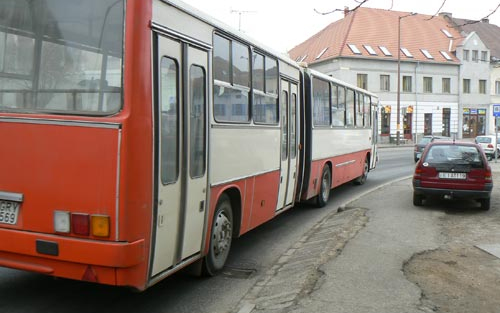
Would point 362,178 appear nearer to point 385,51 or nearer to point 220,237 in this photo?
point 220,237

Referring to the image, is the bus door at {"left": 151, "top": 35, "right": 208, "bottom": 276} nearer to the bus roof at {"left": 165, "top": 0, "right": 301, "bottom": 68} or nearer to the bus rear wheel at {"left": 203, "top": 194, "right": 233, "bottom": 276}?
the bus roof at {"left": 165, "top": 0, "right": 301, "bottom": 68}

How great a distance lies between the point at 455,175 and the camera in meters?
10.8

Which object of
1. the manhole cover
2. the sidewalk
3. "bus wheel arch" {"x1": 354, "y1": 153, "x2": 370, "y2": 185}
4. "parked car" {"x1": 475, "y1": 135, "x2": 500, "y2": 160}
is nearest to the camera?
the sidewalk

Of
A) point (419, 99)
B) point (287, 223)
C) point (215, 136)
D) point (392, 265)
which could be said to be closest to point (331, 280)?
point (392, 265)

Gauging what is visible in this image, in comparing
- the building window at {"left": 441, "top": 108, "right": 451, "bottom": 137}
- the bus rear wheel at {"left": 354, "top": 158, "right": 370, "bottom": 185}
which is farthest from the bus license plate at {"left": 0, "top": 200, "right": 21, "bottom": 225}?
the building window at {"left": 441, "top": 108, "right": 451, "bottom": 137}

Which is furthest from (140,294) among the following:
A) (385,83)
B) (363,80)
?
(385,83)

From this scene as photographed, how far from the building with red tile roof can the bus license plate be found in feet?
161

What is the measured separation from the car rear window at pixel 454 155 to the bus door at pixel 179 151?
282 inches

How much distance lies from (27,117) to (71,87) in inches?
17.7

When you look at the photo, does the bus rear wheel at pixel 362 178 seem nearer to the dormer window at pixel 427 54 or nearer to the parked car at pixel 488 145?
the parked car at pixel 488 145

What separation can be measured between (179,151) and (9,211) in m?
1.54

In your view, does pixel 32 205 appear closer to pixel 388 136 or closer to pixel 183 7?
pixel 183 7

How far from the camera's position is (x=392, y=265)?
636 centimetres

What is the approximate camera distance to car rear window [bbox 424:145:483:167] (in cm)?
1082
